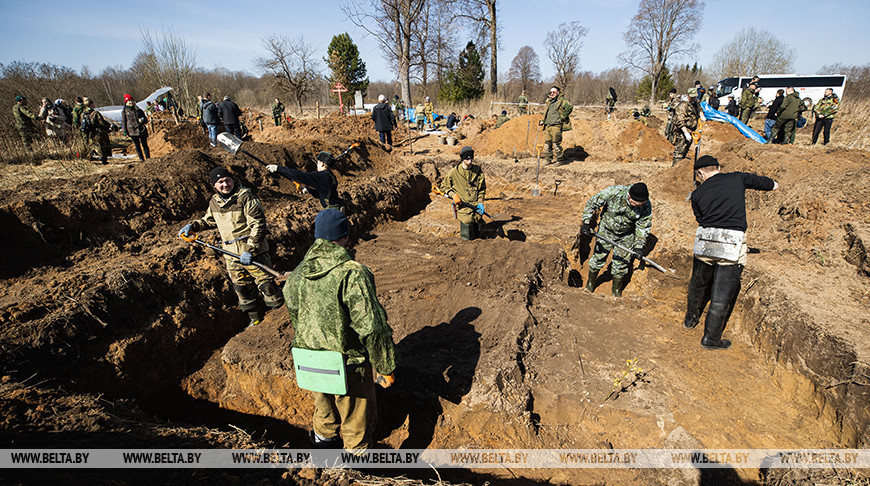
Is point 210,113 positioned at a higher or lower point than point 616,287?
higher

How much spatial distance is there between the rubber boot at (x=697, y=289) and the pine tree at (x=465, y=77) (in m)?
24.7

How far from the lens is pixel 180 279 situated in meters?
4.64

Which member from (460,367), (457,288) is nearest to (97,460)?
(460,367)

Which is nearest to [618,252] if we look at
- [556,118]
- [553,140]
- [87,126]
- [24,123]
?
[556,118]

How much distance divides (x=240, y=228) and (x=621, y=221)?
4.92 m

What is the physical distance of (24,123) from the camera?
9.60m

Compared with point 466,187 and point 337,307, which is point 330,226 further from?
point 466,187

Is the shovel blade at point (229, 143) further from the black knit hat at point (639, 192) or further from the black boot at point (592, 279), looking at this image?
the black boot at point (592, 279)

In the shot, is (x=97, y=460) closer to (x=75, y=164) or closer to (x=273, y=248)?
(x=273, y=248)

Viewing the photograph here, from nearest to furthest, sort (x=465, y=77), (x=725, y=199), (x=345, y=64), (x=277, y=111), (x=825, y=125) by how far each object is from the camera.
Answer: (x=725, y=199) → (x=825, y=125) → (x=277, y=111) → (x=465, y=77) → (x=345, y=64)

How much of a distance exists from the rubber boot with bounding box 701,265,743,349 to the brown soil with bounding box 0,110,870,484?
0.47 ft

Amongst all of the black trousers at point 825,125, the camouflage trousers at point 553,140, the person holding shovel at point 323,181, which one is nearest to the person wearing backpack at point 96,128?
the person holding shovel at point 323,181

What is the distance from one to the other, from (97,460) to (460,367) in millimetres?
2733

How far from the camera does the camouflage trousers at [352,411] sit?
8.61 feet
